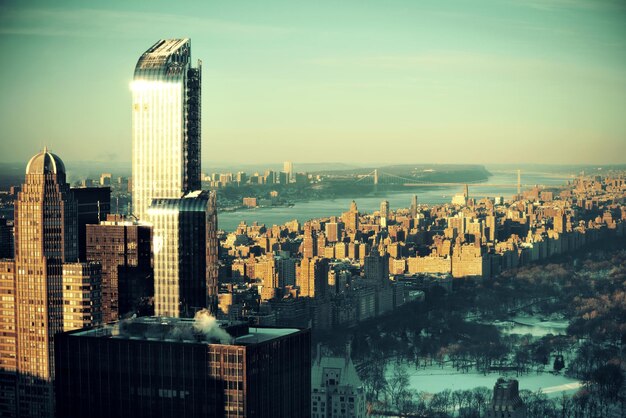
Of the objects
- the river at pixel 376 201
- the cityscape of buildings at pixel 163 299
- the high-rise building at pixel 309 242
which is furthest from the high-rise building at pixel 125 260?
the high-rise building at pixel 309 242

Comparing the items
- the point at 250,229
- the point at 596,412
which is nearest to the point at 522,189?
the point at 250,229

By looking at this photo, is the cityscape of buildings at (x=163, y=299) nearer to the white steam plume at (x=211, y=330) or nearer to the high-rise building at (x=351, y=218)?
the white steam plume at (x=211, y=330)

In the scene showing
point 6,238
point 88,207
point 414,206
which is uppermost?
point 88,207

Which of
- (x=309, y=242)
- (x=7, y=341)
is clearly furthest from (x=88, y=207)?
(x=309, y=242)

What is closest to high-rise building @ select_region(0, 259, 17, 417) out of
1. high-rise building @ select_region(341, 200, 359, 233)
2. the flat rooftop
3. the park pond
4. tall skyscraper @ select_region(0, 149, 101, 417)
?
tall skyscraper @ select_region(0, 149, 101, 417)

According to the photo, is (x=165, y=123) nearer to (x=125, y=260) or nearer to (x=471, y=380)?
(x=125, y=260)

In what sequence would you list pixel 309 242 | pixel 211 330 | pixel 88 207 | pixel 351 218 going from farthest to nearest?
pixel 351 218
pixel 309 242
pixel 88 207
pixel 211 330
